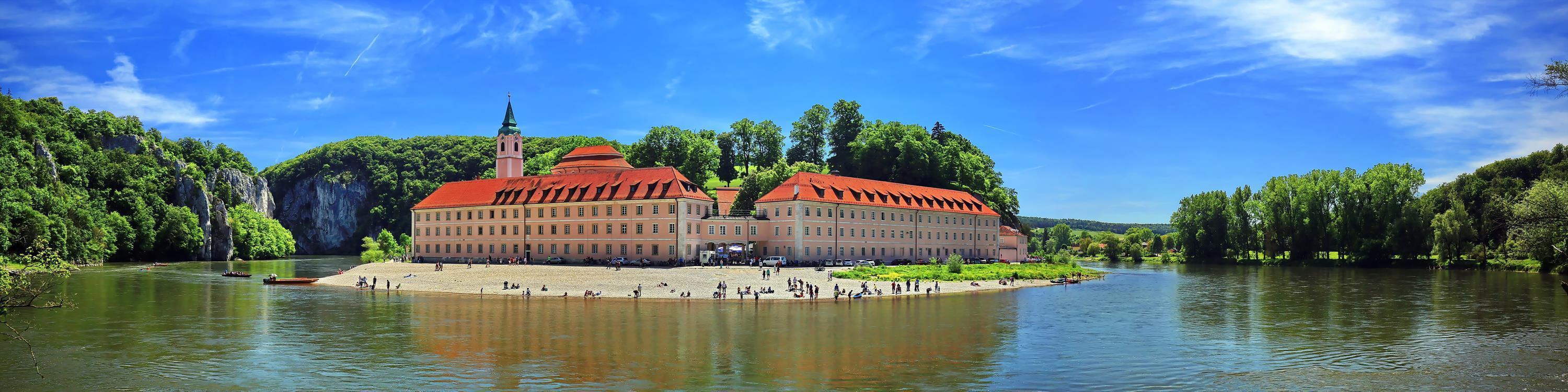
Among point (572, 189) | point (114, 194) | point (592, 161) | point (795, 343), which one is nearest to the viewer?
point (795, 343)

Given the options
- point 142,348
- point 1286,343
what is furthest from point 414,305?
point 1286,343

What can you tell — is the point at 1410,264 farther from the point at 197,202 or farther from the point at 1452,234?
the point at 197,202

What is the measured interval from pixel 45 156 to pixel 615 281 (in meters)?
86.0

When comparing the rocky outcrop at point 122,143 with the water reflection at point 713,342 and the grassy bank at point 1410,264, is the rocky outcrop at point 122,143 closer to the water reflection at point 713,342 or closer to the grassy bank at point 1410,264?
the water reflection at point 713,342

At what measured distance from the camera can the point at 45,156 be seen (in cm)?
11081

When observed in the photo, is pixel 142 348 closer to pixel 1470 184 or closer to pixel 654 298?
pixel 654 298

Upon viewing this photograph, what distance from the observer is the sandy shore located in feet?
203

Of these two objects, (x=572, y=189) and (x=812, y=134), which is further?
(x=812, y=134)

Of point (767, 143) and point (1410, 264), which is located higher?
point (767, 143)

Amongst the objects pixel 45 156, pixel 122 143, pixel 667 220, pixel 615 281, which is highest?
pixel 122 143

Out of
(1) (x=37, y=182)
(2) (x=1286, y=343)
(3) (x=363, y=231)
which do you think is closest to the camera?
(2) (x=1286, y=343)

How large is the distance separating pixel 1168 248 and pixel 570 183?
14657 centimetres

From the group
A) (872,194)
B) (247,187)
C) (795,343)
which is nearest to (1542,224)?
(795,343)

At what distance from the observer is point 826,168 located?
123562 millimetres
